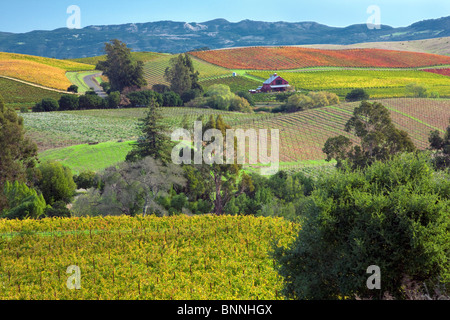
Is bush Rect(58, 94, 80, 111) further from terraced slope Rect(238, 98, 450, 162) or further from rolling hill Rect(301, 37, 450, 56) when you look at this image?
rolling hill Rect(301, 37, 450, 56)

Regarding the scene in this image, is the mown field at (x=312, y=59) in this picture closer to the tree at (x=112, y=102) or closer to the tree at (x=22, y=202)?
the tree at (x=112, y=102)

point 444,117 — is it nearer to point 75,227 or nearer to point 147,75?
point 75,227

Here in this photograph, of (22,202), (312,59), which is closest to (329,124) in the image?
(22,202)

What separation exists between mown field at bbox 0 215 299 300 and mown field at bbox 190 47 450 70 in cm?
10075

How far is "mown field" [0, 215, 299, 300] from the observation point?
12.9 meters

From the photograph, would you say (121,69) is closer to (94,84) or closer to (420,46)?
(94,84)

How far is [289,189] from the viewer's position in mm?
32906

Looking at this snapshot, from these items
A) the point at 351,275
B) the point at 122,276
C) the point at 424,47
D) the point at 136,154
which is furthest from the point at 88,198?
A: the point at 424,47

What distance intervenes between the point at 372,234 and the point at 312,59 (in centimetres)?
11446

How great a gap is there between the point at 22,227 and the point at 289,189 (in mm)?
20061

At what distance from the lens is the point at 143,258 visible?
1527 cm

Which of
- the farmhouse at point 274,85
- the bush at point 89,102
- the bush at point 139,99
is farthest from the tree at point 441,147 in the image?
the farmhouse at point 274,85

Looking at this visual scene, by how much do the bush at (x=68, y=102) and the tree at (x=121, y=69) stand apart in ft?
54.9

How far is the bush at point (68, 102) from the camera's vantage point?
76.4m
